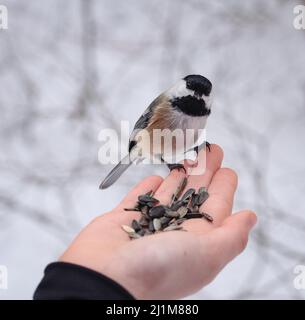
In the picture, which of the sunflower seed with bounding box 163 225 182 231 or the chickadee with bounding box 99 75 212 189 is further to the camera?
the chickadee with bounding box 99 75 212 189

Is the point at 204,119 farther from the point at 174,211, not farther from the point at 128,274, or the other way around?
the point at 128,274

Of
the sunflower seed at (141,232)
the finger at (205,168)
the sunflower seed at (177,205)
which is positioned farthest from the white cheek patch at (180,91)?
the sunflower seed at (141,232)

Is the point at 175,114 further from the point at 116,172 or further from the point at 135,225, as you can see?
the point at 135,225

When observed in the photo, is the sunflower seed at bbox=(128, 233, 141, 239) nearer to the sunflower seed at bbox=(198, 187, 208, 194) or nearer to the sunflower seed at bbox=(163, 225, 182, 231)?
the sunflower seed at bbox=(163, 225, 182, 231)

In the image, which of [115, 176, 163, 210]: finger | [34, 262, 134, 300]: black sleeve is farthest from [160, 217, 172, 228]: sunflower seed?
[34, 262, 134, 300]: black sleeve

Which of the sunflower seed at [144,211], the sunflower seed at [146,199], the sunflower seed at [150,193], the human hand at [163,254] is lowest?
the human hand at [163,254]

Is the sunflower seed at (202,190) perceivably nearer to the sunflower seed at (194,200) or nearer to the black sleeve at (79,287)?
the sunflower seed at (194,200)
